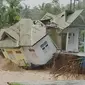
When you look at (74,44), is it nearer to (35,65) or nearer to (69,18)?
(69,18)

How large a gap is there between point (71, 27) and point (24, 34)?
4.83 m

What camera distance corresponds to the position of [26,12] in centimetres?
4269

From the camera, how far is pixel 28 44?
2450 cm

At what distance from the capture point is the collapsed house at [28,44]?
Answer: 81.6ft

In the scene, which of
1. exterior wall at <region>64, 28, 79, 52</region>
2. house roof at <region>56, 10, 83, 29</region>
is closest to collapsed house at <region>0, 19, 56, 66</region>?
house roof at <region>56, 10, 83, 29</region>

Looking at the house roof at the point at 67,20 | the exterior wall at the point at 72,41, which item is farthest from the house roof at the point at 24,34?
the exterior wall at the point at 72,41

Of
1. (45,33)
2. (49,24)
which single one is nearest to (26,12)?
(49,24)

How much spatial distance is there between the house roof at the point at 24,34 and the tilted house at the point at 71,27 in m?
2.43

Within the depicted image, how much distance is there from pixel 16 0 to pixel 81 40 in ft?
28.7

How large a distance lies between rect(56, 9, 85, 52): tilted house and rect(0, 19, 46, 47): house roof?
243 cm

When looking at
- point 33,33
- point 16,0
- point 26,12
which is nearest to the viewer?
point 33,33

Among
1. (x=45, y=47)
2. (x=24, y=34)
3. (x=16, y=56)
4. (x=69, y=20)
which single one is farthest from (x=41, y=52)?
(x=69, y=20)

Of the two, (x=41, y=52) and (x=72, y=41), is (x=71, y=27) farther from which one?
(x=41, y=52)

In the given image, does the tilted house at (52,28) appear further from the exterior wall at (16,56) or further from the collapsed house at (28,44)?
the exterior wall at (16,56)
